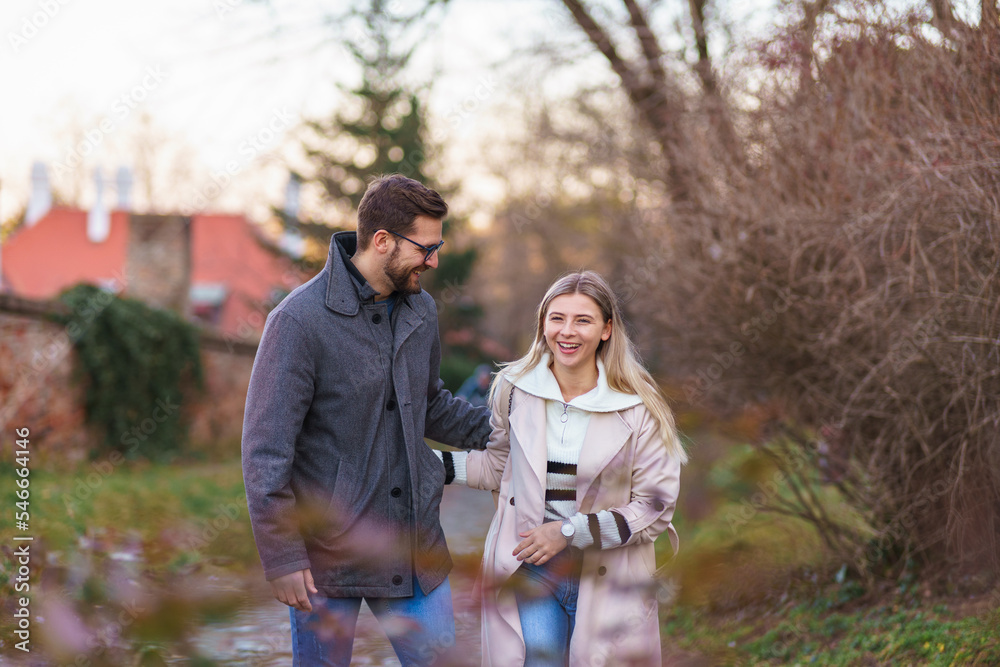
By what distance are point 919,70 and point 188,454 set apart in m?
12.1

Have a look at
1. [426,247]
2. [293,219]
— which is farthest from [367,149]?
[426,247]

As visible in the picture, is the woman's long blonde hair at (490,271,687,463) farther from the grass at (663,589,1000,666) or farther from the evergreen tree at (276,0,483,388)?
the evergreen tree at (276,0,483,388)

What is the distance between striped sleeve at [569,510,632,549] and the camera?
2.77m

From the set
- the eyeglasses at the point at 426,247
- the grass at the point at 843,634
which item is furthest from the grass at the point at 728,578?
the eyeglasses at the point at 426,247

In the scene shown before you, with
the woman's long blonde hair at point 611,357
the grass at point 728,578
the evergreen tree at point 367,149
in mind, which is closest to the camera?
the grass at point 728,578

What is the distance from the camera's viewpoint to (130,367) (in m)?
12.8

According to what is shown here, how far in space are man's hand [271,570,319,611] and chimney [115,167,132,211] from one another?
93.5 ft

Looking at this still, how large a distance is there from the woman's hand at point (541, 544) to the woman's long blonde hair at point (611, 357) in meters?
0.49

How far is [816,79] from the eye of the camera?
17.4 feet

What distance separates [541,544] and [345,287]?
102 cm

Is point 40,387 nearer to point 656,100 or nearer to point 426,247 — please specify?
point 656,100

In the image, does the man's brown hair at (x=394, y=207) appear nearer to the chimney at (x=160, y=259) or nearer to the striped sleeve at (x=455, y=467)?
the striped sleeve at (x=455, y=467)

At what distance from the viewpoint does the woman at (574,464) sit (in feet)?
9.08

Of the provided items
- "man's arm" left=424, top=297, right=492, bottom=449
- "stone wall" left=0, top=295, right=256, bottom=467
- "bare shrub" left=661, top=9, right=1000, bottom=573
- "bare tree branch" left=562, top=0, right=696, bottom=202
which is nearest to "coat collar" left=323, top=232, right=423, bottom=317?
"man's arm" left=424, top=297, right=492, bottom=449
